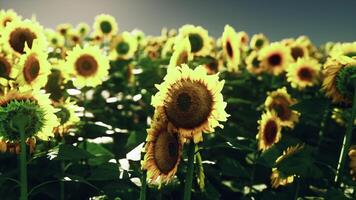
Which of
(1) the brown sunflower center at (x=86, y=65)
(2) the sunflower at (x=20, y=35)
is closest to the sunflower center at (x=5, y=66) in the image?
(2) the sunflower at (x=20, y=35)

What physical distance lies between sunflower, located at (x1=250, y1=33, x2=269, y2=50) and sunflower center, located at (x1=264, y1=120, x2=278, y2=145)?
4.10m

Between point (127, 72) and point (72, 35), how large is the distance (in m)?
2.20

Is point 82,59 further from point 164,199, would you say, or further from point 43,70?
point 164,199

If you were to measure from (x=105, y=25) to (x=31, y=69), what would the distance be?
4372 mm

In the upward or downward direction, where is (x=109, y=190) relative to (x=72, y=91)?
downward

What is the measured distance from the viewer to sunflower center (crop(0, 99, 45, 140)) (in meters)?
2.20

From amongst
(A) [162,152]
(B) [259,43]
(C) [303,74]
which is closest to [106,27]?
(B) [259,43]

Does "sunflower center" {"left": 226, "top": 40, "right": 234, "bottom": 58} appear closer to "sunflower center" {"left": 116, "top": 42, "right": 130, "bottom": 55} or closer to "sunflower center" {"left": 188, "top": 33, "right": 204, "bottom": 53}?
"sunflower center" {"left": 188, "top": 33, "right": 204, "bottom": 53}

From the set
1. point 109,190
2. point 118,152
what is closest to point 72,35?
point 118,152

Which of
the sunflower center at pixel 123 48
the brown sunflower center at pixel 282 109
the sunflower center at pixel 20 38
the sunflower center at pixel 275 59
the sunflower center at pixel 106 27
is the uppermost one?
the sunflower center at pixel 106 27

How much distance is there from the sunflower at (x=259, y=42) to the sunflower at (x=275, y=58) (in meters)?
1.56

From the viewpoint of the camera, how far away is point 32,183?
10.8ft

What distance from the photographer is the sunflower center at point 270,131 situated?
10.9 ft

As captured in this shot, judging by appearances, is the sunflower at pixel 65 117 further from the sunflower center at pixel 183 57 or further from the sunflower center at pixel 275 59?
the sunflower center at pixel 275 59
